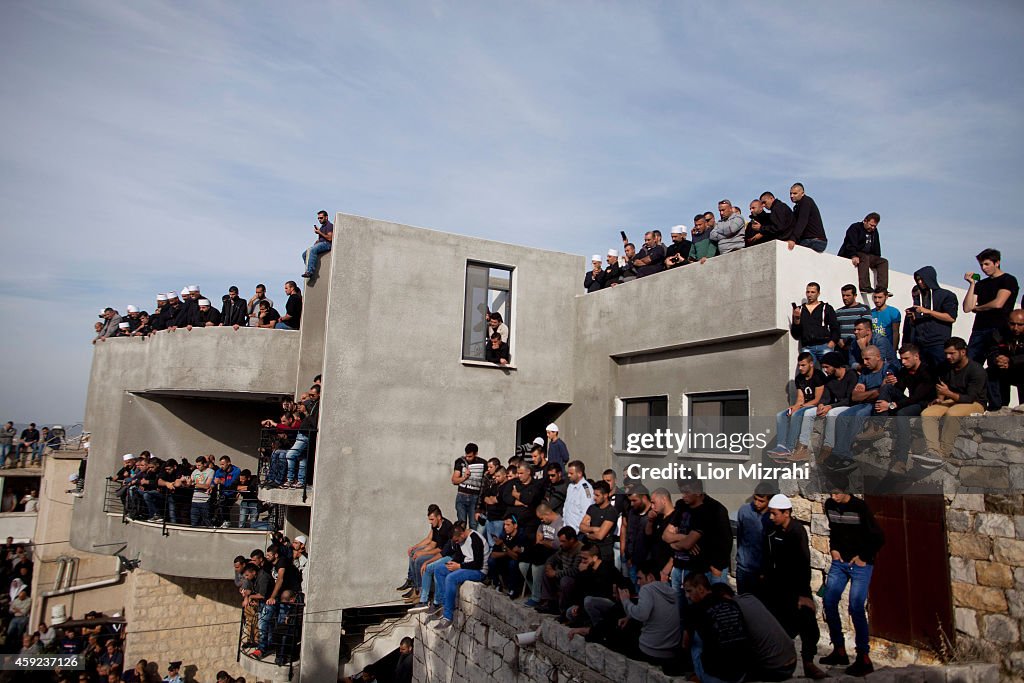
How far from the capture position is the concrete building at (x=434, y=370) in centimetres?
1191

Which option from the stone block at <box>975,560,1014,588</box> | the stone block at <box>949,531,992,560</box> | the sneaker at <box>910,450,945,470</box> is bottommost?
the stone block at <box>975,560,1014,588</box>

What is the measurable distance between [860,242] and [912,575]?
18.6 ft

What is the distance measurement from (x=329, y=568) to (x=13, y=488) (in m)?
24.4

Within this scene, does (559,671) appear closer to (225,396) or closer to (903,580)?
(903,580)

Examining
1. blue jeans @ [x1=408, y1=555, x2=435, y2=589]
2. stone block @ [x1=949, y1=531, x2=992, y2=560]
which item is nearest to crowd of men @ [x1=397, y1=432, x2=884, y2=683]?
stone block @ [x1=949, y1=531, x2=992, y2=560]

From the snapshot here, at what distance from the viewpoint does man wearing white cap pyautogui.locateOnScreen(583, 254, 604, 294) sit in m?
15.3

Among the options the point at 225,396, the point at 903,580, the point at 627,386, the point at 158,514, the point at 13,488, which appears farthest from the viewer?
the point at 13,488

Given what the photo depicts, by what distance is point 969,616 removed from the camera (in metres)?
7.06

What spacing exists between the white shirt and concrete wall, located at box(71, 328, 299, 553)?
7777mm

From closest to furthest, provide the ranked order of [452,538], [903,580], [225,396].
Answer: [903,580]
[452,538]
[225,396]

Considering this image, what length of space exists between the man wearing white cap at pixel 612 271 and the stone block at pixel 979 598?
8734mm

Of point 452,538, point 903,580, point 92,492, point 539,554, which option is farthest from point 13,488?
point 903,580

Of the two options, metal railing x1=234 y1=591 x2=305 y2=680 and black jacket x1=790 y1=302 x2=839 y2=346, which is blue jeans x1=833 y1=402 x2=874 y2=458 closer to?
black jacket x1=790 y1=302 x2=839 y2=346

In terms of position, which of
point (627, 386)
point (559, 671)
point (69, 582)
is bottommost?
point (69, 582)
